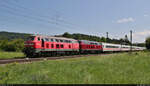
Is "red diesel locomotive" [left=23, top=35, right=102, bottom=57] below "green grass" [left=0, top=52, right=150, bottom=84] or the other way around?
the other way around

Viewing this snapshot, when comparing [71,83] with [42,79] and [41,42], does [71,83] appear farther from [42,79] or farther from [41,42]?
[41,42]

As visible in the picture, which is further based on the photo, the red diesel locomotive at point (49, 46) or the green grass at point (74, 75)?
the red diesel locomotive at point (49, 46)

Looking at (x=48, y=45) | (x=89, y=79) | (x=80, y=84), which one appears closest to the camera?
(x=80, y=84)

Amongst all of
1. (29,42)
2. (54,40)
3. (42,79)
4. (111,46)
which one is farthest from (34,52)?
(111,46)

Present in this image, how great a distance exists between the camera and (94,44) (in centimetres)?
4078

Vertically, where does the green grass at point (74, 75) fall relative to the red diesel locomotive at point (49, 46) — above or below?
below

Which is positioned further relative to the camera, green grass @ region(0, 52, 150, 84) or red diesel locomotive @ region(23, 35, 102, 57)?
red diesel locomotive @ region(23, 35, 102, 57)

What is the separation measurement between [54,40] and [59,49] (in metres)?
2.23

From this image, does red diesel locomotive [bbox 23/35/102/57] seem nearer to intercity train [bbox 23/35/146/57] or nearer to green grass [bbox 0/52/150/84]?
intercity train [bbox 23/35/146/57]

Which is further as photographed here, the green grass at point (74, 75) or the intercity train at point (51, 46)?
the intercity train at point (51, 46)

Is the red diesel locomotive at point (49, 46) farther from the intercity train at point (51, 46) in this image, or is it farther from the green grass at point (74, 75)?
the green grass at point (74, 75)

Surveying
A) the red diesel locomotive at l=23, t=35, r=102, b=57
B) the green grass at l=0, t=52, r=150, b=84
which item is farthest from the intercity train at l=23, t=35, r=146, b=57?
the green grass at l=0, t=52, r=150, b=84

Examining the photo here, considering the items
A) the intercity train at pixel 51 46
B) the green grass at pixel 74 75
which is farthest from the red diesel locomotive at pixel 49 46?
the green grass at pixel 74 75

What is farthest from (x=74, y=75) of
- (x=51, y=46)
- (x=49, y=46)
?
(x=51, y=46)
